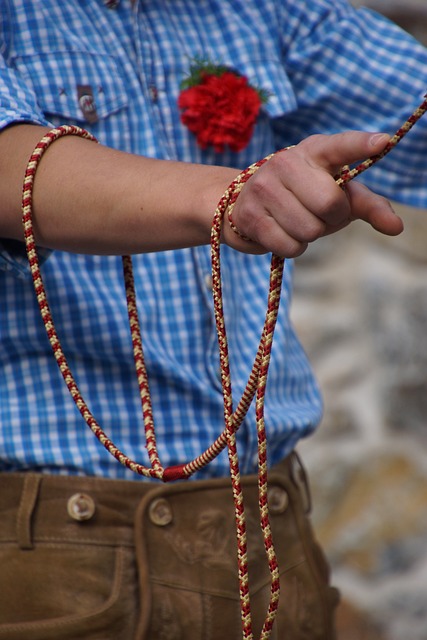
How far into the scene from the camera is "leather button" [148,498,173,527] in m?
1.10

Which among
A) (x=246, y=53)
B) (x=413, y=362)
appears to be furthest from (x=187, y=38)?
(x=413, y=362)

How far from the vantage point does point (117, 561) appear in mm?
1087

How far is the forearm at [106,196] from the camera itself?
85 cm

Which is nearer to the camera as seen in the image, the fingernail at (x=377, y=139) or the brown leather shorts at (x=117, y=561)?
the fingernail at (x=377, y=139)

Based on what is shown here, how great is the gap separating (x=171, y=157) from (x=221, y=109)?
0.09 metres

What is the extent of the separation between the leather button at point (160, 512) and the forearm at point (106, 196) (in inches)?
12.5

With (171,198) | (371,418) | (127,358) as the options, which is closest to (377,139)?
(171,198)

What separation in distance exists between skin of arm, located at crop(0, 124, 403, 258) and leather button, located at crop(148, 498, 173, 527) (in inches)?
12.5

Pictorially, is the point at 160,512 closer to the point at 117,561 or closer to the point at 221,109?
the point at 117,561

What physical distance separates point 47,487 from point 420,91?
702mm

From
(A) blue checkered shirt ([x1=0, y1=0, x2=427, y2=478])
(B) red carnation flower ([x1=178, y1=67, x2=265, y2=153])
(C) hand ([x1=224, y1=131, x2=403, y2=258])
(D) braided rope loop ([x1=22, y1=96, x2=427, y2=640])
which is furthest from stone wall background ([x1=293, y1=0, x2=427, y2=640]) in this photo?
(C) hand ([x1=224, y1=131, x2=403, y2=258])

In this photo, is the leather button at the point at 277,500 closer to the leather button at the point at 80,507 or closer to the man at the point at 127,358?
the man at the point at 127,358

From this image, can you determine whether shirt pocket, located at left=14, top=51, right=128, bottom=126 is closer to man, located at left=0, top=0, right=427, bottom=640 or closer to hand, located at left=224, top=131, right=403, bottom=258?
man, located at left=0, top=0, right=427, bottom=640

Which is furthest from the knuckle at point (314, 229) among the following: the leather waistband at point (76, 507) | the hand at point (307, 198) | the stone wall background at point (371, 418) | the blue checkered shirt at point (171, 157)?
the stone wall background at point (371, 418)
